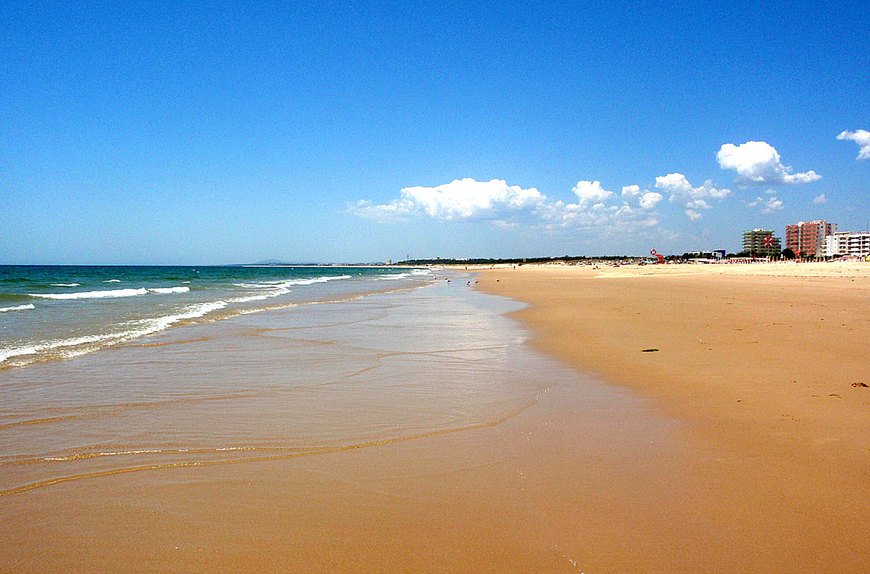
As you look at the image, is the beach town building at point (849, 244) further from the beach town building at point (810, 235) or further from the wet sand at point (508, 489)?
the wet sand at point (508, 489)

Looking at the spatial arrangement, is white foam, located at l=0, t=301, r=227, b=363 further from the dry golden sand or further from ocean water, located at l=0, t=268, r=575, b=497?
the dry golden sand

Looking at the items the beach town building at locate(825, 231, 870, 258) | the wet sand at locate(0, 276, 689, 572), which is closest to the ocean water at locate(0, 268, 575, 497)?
the wet sand at locate(0, 276, 689, 572)

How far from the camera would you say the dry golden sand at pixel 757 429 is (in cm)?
280

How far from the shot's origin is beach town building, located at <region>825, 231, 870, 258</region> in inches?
5092

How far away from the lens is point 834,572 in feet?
8.41

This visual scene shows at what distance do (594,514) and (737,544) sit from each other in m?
0.82

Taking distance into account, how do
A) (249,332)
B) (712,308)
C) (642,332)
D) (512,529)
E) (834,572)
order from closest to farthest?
(834,572) → (512,529) → (642,332) → (249,332) → (712,308)

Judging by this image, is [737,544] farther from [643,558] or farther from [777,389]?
[777,389]

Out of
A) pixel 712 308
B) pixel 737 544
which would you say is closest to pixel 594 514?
pixel 737 544

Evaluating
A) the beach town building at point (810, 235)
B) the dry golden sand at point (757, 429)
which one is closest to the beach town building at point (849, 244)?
the beach town building at point (810, 235)

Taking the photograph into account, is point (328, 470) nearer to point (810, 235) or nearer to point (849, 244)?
point (849, 244)

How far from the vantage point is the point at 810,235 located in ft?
591

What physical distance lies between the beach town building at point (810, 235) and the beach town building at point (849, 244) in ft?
71.9

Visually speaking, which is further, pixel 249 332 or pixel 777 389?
pixel 249 332
